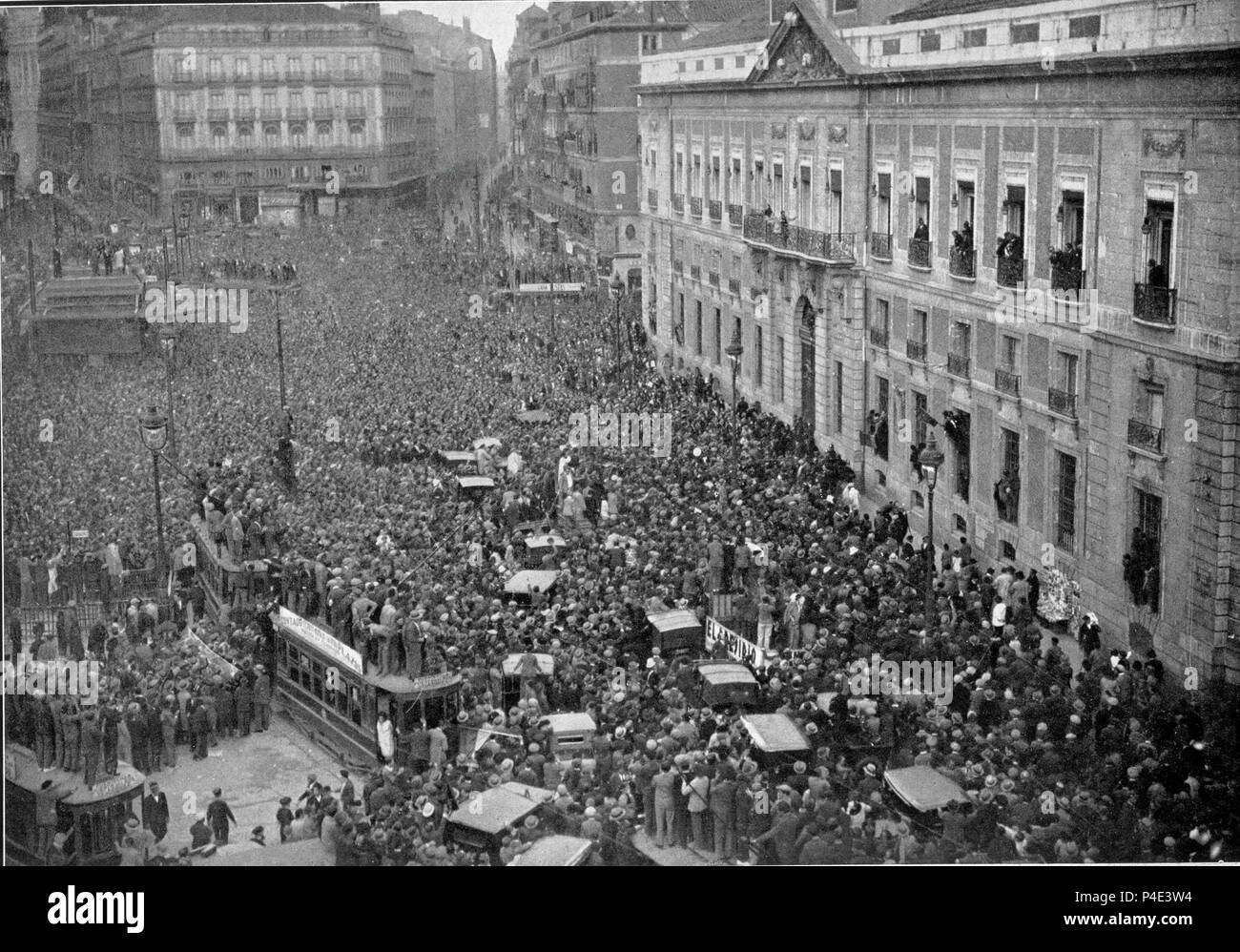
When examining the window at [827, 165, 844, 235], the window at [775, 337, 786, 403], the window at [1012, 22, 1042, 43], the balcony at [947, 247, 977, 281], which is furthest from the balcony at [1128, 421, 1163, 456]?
the window at [827, 165, 844, 235]

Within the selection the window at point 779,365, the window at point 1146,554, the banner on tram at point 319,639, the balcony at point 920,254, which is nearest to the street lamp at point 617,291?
the window at point 779,365

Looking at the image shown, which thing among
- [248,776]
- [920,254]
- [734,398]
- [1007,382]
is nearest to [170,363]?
[248,776]

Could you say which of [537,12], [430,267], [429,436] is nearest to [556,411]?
[429,436]

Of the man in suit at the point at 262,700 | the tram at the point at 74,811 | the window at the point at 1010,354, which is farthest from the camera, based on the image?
the window at the point at 1010,354

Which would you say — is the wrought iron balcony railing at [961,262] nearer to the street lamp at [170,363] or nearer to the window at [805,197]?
the window at [805,197]

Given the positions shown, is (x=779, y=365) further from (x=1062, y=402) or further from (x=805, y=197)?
(x=1062, y=402)

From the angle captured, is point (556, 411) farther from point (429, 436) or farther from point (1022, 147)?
point (1022, 147)

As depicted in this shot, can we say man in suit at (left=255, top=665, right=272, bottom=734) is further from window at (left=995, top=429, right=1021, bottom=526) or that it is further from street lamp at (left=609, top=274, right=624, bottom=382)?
window at (left=995, top=429, right=1021, bottom=526)
